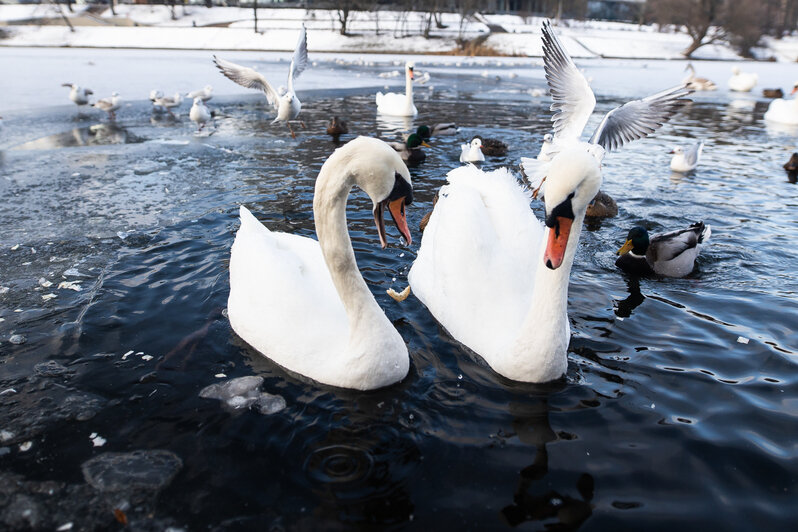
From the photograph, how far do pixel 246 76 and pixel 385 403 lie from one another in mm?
11013

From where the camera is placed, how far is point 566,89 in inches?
283

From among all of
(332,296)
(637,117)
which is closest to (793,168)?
(637,117)

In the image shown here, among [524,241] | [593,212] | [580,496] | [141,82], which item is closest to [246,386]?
[580,496]

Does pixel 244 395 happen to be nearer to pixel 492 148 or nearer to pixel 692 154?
pixel 492 148

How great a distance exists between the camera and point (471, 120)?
47.4 feet

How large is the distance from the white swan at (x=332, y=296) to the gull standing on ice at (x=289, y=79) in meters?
8.20

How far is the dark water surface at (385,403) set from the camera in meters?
2.56

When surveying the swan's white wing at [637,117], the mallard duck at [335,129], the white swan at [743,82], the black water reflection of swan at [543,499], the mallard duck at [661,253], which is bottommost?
the black water reflection of swan at [543,499]

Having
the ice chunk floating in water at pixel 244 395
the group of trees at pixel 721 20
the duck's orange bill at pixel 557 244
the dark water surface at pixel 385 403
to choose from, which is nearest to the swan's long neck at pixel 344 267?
the dark water surface at pixel 385 403

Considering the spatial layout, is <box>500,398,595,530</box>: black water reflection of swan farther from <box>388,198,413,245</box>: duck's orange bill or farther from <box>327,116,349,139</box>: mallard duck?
<box>327,116,349,139</box>: mallard duck

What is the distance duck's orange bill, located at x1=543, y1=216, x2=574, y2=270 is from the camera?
3020 mm

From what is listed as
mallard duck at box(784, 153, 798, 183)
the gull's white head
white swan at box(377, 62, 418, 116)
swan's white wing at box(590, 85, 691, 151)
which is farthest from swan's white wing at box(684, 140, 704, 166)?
the gull's white head

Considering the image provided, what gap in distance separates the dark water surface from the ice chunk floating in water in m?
0.07

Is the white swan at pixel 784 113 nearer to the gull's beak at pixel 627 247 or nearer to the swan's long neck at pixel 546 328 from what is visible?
the gull's beak at pixel 627 247
